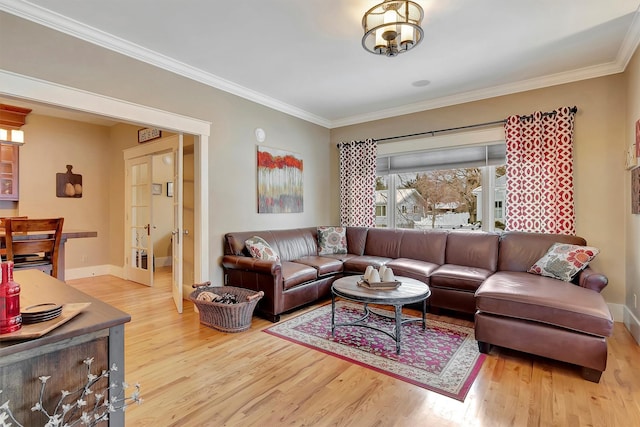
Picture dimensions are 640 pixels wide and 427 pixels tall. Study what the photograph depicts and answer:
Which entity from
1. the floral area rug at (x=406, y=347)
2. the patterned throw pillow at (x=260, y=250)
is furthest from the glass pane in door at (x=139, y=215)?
the floral area rug at (x=406, y=347)

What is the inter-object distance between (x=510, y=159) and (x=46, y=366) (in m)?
4.47

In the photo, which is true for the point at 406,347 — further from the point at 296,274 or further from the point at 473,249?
the point at 473,249

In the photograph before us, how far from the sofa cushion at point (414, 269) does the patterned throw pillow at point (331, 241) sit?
3.33 ft

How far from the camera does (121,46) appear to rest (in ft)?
9.40

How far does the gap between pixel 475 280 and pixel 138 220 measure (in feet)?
16.7

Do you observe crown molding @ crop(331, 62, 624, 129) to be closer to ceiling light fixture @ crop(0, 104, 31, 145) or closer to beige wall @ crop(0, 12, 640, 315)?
beige wall @ crop(0, 12, 640, 315)

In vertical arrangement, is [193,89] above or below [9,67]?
above

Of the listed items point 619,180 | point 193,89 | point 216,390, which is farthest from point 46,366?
point 619,180

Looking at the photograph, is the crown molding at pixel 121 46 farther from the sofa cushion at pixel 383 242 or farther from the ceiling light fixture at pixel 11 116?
the ceiling light fixture at pixel 11 116

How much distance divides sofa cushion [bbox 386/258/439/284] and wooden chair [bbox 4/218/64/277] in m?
3.52

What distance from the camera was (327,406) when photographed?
193 centimetres

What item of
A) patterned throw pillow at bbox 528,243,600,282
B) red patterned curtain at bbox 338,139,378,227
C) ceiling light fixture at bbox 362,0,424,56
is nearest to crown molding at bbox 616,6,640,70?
ceiling light fixture at bbox 362,0,424,56

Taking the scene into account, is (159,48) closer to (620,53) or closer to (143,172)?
(143,172)

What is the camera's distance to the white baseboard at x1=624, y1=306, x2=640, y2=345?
2.81m
